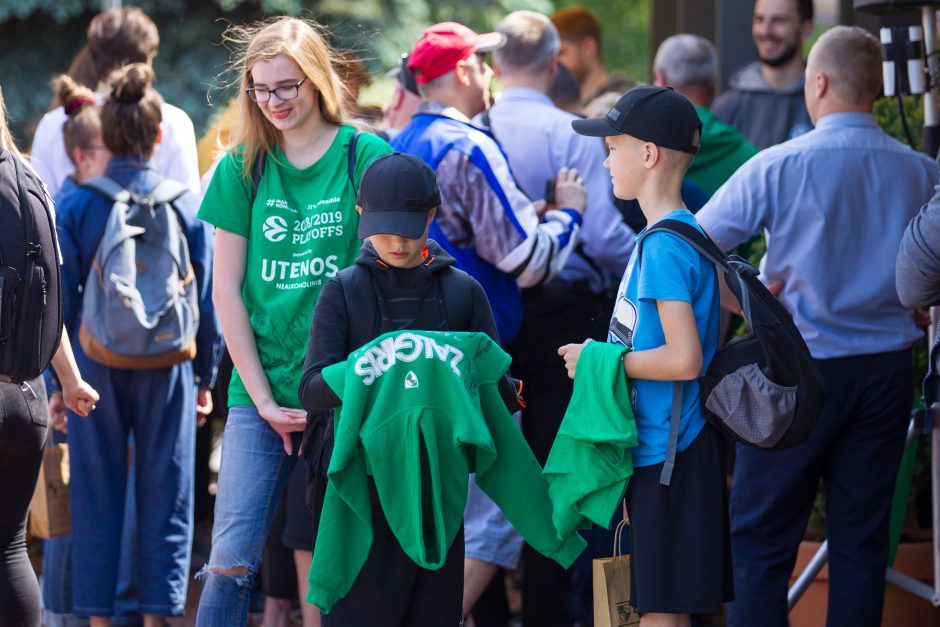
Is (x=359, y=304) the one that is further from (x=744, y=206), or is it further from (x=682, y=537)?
(x=744, y=206)

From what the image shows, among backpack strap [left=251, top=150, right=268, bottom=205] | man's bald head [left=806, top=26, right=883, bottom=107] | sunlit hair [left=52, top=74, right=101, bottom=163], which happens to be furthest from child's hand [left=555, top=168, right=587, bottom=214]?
sunlit hair [left=52, top=74, right=101, bottom=163]

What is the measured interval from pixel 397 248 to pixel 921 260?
1515mm

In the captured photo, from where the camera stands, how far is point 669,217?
349 centimetres

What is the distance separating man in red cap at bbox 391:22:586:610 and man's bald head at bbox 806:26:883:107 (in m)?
1.00

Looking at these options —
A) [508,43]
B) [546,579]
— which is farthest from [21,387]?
[508,43]

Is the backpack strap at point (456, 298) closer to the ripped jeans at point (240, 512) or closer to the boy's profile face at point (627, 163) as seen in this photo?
the boy's profile face at point (627, 163)

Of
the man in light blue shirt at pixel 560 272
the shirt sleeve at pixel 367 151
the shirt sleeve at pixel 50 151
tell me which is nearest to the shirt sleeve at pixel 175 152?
the shirt sleeve at pixel 50 151

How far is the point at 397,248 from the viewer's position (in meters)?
3.54

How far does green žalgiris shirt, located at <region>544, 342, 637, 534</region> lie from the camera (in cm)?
341

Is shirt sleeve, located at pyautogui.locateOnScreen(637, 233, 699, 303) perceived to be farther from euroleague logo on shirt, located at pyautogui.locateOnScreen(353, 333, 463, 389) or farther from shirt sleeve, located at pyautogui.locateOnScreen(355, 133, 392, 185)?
shirt sleeve, located at pyautogui.locateOnScreen(355, 133, 392, 185)

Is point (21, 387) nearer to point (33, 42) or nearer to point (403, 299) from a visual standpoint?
point (403, 299)

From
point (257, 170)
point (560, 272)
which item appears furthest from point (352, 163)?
point (560, 272)

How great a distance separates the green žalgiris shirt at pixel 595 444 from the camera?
3.41m

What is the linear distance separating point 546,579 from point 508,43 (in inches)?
86.0
